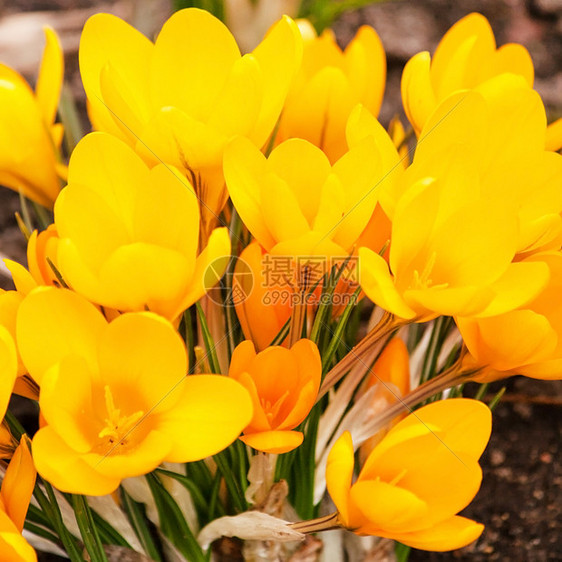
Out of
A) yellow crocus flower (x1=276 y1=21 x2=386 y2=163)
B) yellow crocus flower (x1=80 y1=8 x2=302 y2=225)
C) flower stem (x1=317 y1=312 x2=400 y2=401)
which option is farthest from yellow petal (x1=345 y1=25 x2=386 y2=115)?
flower stem (x1=317 y1=312 x2=400 y2=401)

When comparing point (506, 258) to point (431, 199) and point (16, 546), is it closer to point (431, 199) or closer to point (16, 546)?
point (431, 199)

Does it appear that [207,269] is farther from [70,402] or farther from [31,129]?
[31,129]

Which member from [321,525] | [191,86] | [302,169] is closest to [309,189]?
[302,169]

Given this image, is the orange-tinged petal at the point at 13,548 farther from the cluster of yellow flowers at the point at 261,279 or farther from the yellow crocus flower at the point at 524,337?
the yellow crocus flower at the point at 524,337

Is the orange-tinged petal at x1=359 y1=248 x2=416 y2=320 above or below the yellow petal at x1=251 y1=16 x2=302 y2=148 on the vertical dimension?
below

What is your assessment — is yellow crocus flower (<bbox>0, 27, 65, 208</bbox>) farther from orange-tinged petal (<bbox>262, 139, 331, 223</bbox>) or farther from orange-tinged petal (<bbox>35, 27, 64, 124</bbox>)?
orange-tinged petal (<bbox>262, 139, 331, 223</bbox>)

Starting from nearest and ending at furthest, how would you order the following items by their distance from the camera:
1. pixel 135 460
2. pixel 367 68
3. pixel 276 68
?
pixel 135 460 → pixel 276 68 → pixel 367 68
